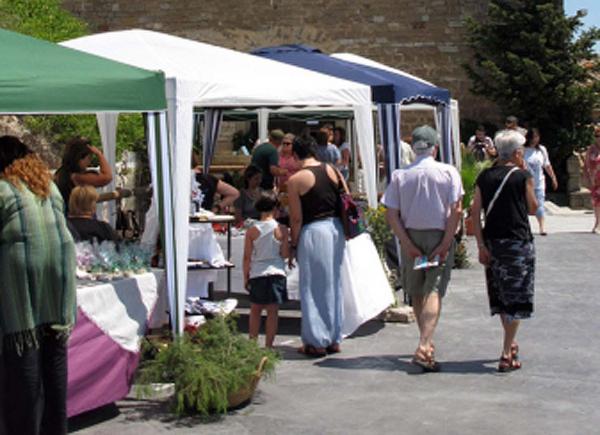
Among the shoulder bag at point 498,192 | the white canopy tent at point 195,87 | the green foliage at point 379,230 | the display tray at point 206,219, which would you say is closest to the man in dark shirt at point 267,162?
the white canopy tent at point 195,87

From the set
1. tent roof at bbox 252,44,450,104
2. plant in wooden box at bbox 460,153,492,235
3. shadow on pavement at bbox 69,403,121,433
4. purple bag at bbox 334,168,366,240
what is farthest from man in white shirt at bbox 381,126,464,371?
plant in wooden box at bbox 460,153,492,235

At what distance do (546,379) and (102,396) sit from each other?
2836 millimetres

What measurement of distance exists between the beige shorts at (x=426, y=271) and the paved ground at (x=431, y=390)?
0.55 m

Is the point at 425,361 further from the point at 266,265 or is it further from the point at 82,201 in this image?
the point at 82,201

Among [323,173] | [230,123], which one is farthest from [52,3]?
[323,173]

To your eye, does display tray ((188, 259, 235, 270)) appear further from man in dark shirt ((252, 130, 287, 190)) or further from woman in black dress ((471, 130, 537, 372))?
man in dark shirt ((252, 130, 287, 190))

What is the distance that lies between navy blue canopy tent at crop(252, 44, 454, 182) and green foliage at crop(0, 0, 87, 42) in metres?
5.67

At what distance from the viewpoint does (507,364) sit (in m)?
7.38

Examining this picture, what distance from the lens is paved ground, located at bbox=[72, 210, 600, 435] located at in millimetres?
6133

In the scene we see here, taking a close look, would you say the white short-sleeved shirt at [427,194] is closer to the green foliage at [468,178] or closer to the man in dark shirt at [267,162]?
the man in dark shirt at [267,162]

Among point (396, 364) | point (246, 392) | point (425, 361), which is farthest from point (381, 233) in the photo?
point (246, 392)

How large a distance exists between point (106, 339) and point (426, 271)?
2.30 meters

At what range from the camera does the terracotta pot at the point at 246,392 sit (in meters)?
6.38

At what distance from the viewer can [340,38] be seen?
1118 inches
